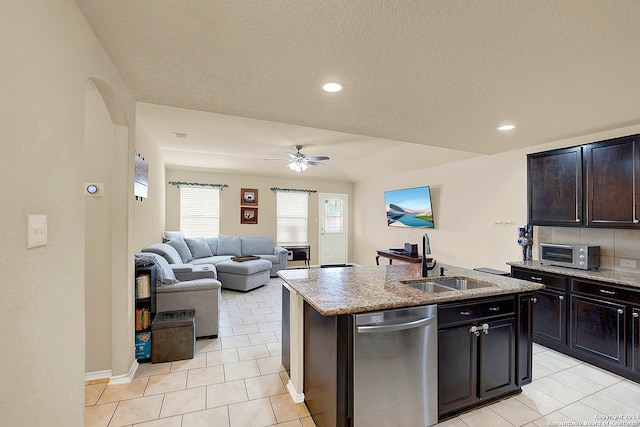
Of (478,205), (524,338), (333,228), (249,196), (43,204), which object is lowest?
(524,338)

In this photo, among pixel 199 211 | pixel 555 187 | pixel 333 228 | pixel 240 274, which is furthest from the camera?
pixel 333 228

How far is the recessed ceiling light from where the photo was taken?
226cm

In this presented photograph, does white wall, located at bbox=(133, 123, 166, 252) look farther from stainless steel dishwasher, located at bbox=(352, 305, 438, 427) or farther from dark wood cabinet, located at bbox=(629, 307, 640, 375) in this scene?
dark wood cabinet, located at bbox=(629, 307, 640, 375)

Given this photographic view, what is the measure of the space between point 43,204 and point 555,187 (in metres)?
4.44

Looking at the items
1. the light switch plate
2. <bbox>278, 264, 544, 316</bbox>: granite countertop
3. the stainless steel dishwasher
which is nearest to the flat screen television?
<bbox>278, 264, 544, 316</bbox>: granite countertop

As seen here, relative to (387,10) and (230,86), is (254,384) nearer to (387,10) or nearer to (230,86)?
(230,86)

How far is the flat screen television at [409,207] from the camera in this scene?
561 cm

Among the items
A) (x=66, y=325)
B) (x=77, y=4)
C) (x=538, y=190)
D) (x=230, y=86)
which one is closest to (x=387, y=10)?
(x=230, y=86)

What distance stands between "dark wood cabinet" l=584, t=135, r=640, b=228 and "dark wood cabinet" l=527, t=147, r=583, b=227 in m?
0.09

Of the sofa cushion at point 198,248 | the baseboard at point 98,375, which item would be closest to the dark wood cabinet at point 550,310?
Result: the baseboard at point 98,375

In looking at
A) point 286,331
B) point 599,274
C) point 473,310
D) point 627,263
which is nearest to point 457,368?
point 473,310

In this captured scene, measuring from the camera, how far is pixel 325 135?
176 inches

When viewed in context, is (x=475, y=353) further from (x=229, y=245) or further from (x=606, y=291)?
(x=229, y=245)

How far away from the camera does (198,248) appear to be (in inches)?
245
